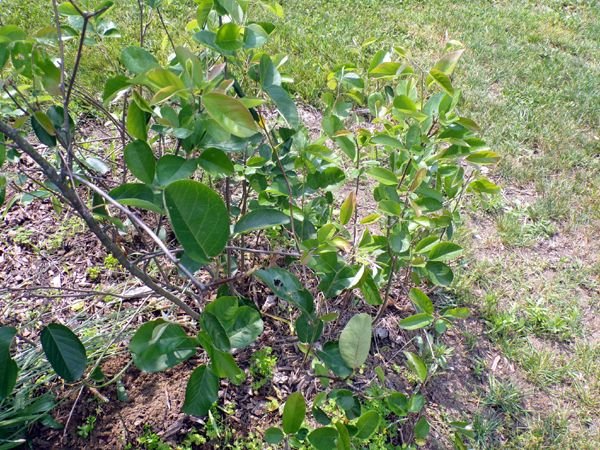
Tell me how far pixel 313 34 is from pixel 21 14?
2.38 m

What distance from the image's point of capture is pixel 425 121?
176 centimetres

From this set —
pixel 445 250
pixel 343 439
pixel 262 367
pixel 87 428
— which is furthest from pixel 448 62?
pixel 87 428

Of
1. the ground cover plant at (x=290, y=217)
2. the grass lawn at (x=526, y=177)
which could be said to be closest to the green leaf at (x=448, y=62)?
the ground cover plant at (x=290, y=217)

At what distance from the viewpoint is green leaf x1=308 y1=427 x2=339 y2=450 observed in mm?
1369

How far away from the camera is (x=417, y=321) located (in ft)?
5.66

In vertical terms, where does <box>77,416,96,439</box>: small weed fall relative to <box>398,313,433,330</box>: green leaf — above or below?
below

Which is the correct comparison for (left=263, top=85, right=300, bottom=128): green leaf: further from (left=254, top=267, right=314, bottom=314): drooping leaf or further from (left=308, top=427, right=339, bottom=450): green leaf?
(left=308, top=427, right=339, bottom=450): green leaf

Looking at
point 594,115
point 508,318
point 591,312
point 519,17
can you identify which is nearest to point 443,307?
point 508,318

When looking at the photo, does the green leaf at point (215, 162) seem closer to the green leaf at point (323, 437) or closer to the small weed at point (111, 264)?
the green leaf at point (323, 437)

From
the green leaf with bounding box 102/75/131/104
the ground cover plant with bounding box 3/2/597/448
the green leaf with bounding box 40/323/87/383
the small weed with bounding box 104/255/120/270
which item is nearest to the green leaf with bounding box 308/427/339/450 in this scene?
the ground cover plant with bounding box 3/2/597/448

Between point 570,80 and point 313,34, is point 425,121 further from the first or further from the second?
point 570,80

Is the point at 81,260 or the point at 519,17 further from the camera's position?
the point at 519,17

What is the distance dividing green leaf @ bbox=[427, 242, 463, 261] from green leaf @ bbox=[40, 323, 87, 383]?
1.13 m

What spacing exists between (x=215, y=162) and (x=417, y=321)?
2.95ft
